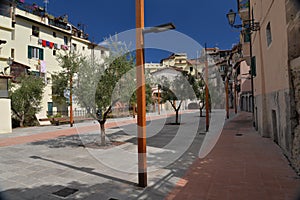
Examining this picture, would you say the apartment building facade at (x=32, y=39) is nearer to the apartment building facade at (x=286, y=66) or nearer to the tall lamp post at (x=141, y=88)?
the apartment building facade at (x=286, y=66)

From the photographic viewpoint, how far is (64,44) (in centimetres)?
2948

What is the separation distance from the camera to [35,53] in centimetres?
2522

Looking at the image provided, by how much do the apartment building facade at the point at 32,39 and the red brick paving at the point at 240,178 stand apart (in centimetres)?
1824

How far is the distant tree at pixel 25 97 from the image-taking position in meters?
17.0

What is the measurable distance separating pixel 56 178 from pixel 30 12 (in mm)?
27862

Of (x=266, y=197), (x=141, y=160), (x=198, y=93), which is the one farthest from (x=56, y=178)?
(x=198, y=93)

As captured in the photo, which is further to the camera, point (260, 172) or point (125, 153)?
point (125, 153)

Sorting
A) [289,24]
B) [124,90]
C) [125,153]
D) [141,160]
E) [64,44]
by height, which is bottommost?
[125,153]

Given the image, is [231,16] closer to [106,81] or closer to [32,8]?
[106,81]

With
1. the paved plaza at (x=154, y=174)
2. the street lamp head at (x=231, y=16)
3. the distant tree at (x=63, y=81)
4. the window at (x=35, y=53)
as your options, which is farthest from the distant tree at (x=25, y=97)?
the street lamp head at (x=231, y=16)

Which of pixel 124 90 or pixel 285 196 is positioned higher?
pixel 124 90

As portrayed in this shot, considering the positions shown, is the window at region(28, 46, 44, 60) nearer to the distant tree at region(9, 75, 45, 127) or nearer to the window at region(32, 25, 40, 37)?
the window at region(32, 25, 40, 37)

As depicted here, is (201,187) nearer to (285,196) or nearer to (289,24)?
(285,196)

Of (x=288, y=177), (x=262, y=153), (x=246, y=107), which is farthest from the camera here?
(x=246, y=107)
